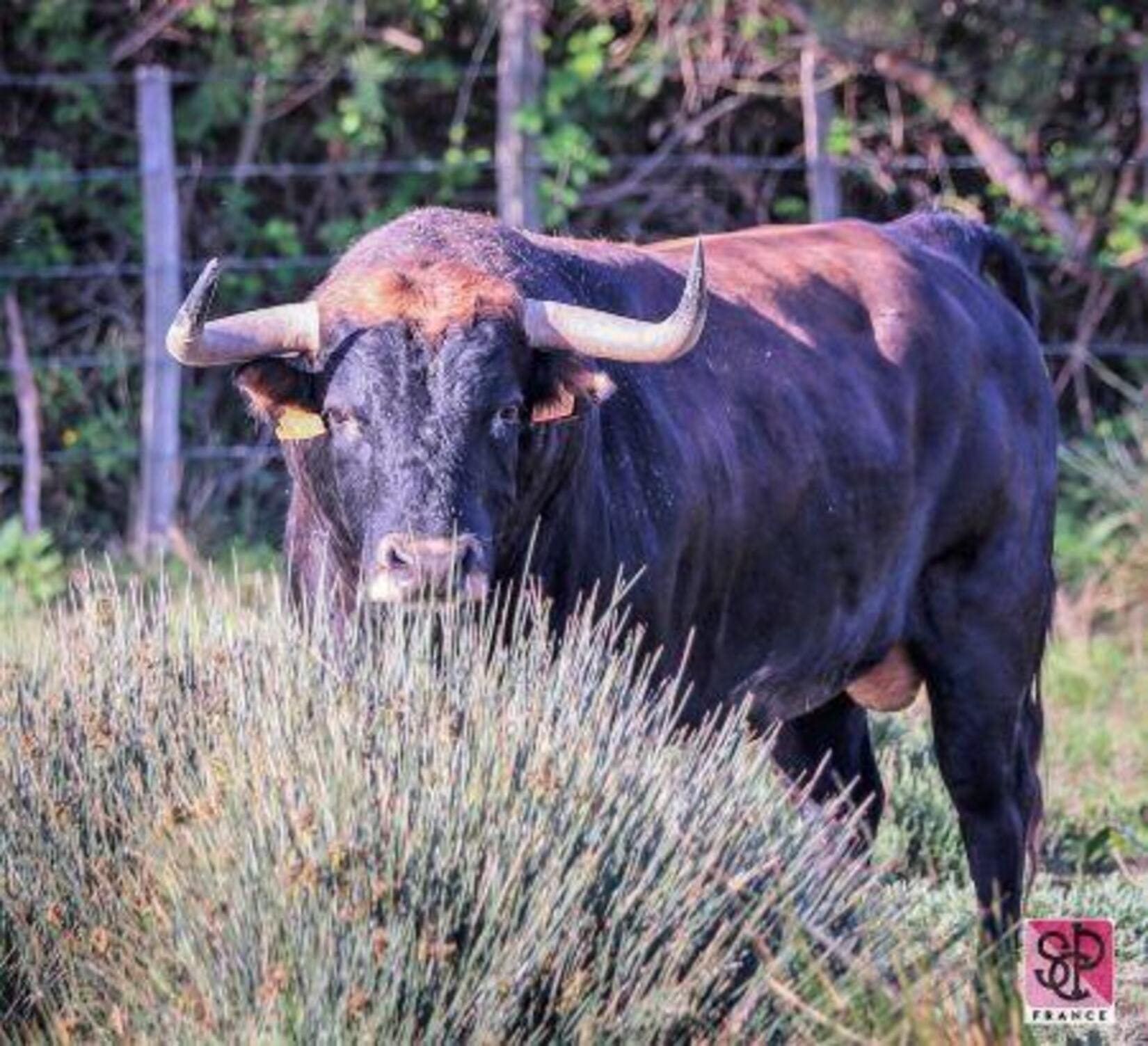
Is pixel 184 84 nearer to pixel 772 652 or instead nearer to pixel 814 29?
pixel 814 29

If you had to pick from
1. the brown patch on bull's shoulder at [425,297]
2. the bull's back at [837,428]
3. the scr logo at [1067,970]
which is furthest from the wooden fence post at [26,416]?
the scr logo at [1067,970]

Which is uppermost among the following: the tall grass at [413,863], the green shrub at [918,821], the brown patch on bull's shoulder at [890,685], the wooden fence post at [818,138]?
the tall grass at [413,863]

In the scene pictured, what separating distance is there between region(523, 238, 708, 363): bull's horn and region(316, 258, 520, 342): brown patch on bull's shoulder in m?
0.06

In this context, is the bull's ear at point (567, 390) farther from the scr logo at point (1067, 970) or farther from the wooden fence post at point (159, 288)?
the wooden fence post at point (159, 288)

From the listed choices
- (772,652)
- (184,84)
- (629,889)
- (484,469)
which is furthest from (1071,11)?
(629,889)

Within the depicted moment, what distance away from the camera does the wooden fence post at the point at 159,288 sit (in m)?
11.6

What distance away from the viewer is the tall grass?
4.11 meters

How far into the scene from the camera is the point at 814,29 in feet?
38.7

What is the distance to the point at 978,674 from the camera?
22.7ft

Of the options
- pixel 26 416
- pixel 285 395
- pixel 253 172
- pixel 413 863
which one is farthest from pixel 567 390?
pixel 253 172

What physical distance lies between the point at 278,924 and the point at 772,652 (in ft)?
7.81

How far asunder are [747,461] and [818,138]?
6.10 m

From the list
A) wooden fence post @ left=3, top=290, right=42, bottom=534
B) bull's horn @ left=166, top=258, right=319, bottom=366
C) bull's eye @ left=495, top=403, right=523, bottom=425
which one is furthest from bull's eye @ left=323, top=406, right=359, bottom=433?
wooden fence post @ left=3, top=290, right=42, bottom=534

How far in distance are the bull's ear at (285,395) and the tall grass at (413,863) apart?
722 millimetres
